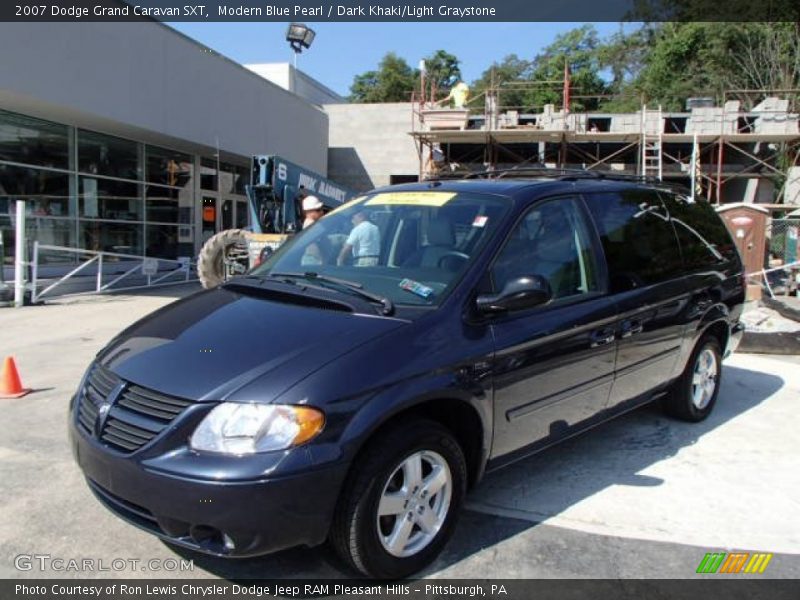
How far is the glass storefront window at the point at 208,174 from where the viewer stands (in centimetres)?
2009

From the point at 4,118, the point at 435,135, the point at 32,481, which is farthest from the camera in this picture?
the point at 435,135

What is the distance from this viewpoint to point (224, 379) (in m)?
2.72

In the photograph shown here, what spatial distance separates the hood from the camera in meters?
2.71

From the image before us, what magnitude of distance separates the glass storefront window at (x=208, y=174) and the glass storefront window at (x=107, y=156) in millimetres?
3060

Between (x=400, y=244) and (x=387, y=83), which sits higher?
(x=387, y=83)

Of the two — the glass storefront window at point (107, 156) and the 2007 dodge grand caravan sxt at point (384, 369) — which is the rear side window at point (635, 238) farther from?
the glass storefront window at point (107, 156)

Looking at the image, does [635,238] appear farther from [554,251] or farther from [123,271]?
[123,271]

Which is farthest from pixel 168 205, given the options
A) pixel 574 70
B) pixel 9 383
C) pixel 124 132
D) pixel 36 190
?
pixel 574 70

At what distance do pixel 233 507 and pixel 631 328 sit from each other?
275 centimetres

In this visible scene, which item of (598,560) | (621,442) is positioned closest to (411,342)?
(598,560)

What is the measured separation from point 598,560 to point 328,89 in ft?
103

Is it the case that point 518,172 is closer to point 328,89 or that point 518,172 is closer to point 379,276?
A: point 379,276

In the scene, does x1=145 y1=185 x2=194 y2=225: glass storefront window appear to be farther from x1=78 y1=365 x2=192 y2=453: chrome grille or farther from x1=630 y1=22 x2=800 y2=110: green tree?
x1=630 y1=22 x2=800 y2=110: green tree

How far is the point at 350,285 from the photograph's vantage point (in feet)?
11.4
